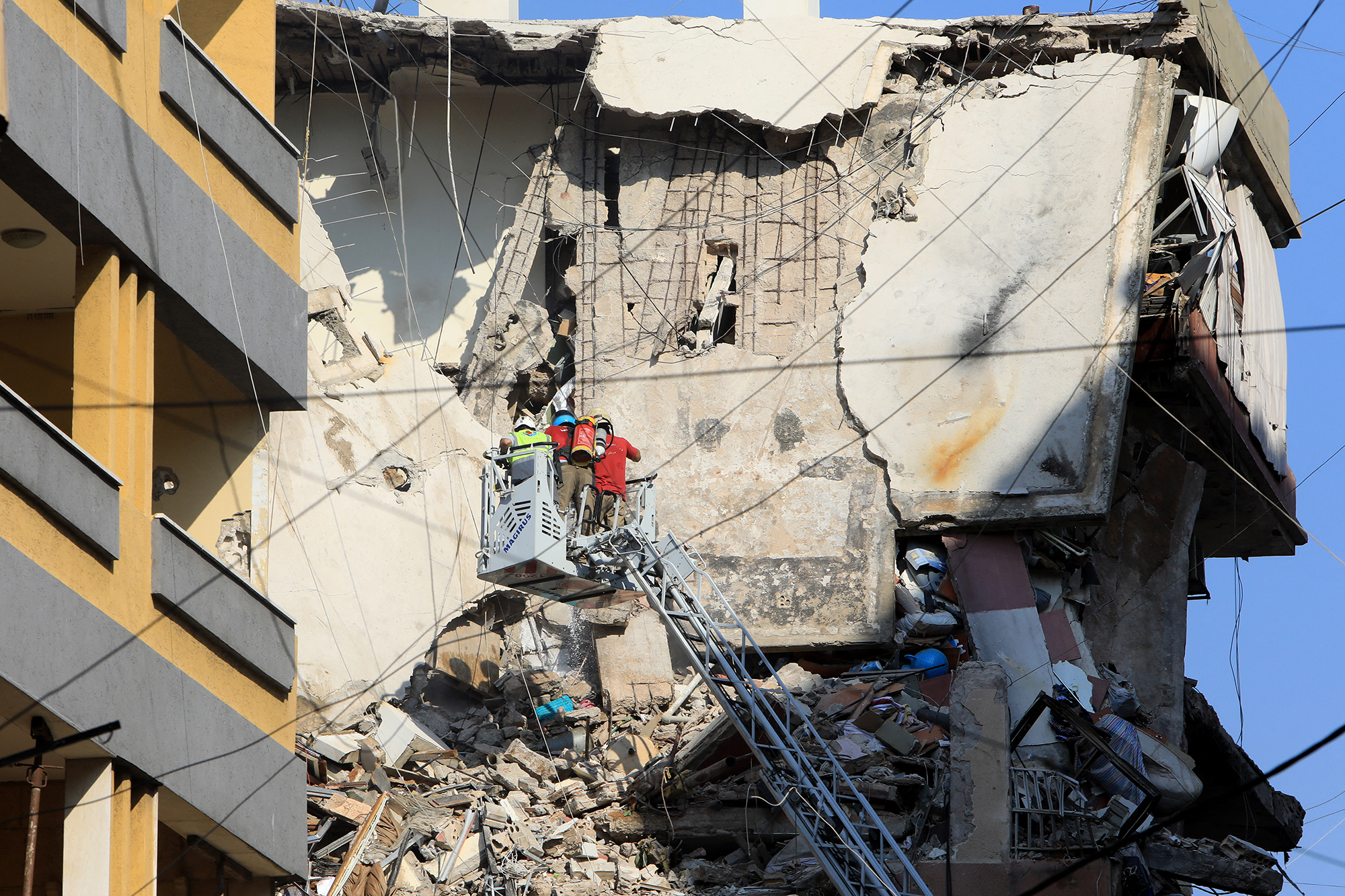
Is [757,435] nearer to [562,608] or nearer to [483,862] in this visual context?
[562,608]

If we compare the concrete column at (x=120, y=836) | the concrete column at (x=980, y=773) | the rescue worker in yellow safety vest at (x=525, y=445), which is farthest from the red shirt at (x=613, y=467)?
the concrete column at (x=120, y=836)

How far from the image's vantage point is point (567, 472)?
538 inches

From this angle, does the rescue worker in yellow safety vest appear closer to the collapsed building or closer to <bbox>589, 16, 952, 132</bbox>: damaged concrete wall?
the collapsed building

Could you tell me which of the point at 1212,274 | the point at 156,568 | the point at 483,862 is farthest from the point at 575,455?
the point at 1212,274

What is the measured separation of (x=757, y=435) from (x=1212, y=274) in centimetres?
555

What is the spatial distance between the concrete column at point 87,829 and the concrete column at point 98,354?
67.5 inches

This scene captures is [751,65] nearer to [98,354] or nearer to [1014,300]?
[1014,300]

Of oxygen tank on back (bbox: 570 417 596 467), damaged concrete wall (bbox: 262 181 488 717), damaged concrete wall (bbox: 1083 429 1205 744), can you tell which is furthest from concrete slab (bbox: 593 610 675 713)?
damaged concrete wall (bbox: 1083 429 1205 744)

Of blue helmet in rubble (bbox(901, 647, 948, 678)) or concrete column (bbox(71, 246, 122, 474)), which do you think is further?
blue helmet in rubble (bbox(901, 647, 948, 678))

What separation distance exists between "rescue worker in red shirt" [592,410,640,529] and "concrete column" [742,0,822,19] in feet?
27.5

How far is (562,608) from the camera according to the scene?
1825 cm

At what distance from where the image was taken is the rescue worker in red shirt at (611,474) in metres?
13.7

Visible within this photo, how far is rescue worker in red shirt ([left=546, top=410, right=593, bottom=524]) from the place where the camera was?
1357 centimetres

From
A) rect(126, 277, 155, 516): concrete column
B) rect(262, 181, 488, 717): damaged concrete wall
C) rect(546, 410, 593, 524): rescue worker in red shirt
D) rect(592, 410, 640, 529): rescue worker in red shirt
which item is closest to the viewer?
rect(126, 277, 155, 516): concrete column
